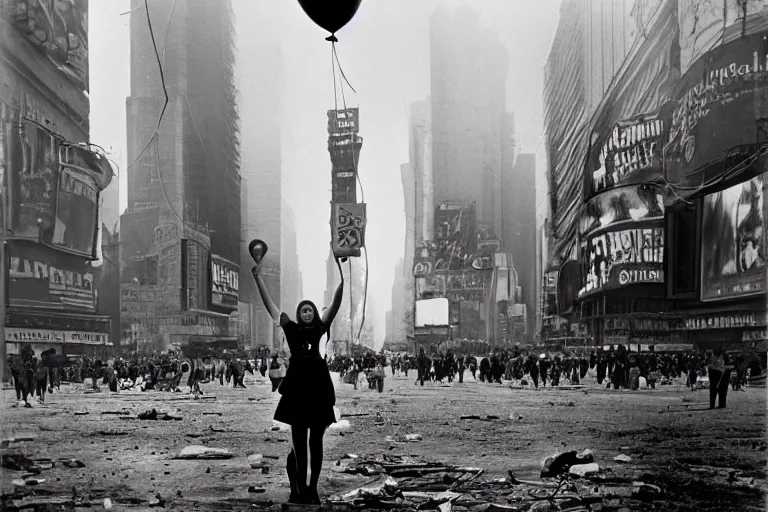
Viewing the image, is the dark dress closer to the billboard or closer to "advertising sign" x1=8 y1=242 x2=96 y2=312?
the billboard

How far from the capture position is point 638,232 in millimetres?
6176

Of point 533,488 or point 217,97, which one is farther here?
point 217,97

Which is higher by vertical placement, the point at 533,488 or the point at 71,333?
the point at 71,333

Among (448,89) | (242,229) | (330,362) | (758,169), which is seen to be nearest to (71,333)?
(242,229)

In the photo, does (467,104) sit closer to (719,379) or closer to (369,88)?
(369,88)

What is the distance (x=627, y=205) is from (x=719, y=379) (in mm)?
1432

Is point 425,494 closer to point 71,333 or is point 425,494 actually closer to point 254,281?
point 254,281

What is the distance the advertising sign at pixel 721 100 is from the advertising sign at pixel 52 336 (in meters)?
4.60

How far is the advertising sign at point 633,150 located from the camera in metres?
6.04

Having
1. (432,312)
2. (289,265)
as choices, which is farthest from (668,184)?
(289,265)

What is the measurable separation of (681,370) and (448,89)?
2.71 meters

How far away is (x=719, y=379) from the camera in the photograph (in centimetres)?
598

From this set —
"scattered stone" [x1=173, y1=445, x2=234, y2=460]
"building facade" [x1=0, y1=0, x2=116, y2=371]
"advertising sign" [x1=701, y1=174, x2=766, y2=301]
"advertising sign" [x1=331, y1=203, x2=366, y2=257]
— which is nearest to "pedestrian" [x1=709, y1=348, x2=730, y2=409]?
"advertising sign" [x1=701, y1=174, x2=766, y2=301]

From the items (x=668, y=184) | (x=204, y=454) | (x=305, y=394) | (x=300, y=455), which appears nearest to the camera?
(x=305, y=394)
